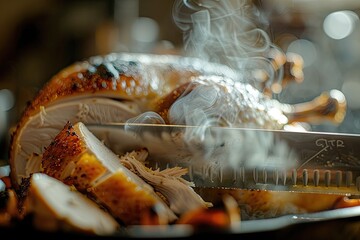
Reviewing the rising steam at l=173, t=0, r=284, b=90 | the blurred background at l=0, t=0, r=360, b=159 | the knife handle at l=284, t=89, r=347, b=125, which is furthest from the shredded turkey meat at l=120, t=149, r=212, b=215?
the blurred background at l=0, t=0, r=360, b=159

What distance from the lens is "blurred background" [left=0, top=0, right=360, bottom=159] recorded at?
5793mm

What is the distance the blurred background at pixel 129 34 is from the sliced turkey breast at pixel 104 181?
14.2ft

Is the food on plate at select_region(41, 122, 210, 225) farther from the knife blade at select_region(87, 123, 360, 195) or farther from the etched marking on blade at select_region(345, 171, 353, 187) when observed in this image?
the etched marking on blade at select_region(345, 171, 353, 187)

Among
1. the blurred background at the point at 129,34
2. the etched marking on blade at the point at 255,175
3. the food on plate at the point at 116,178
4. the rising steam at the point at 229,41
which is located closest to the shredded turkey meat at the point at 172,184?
the food on plate at the point at 116,178

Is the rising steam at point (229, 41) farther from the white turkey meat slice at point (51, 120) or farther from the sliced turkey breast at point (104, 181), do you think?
the sliced turkey breast at point (104, 181)

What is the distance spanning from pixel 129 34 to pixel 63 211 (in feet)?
17.7

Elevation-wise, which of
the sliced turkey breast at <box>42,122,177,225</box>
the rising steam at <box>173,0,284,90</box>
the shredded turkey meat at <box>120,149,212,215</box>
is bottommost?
the shredded turkey meat at <box>120,149,212,215</box>

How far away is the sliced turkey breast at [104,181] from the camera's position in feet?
3.47

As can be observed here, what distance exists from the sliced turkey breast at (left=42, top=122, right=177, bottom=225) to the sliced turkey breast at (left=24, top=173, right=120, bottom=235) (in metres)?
0.03

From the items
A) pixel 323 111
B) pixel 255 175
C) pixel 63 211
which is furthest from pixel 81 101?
pixel 323 111

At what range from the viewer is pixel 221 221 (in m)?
0.78

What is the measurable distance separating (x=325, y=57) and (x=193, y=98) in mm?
5370

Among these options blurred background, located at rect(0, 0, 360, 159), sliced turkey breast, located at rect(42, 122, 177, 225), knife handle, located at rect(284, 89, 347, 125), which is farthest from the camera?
blurred background, located at rect(0, 0, 360, 159)

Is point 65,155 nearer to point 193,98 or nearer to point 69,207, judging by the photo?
point 69,207
